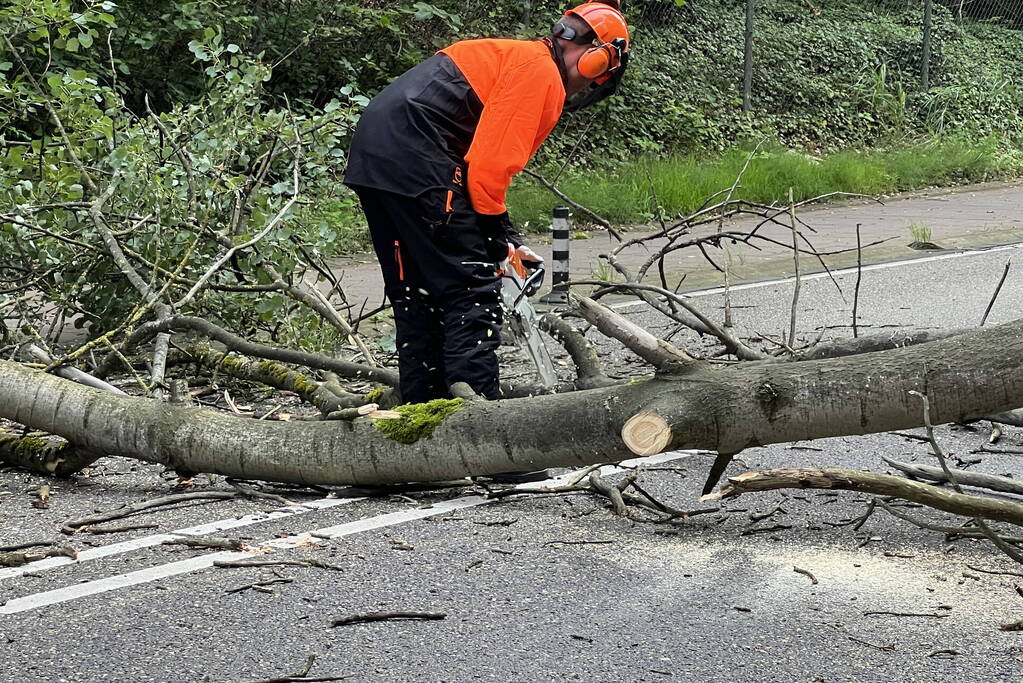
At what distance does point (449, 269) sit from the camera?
510 centimetres

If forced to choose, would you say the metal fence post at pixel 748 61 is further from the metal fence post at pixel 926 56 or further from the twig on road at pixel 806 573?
the twig on road at pixel 806 573

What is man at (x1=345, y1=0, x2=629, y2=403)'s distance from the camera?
193 inches

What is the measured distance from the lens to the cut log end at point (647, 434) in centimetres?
378

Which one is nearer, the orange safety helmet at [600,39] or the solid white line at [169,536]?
the solid white line at [169,536]

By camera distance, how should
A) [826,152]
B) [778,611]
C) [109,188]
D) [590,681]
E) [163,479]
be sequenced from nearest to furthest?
[590,681], [778,611], [163,479], [109,188], [826,152]

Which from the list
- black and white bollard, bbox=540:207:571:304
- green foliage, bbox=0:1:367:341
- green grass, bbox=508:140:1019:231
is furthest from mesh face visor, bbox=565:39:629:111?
green grass, bbox=508:140:1019:231

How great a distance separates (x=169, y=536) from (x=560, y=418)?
53.5 inches

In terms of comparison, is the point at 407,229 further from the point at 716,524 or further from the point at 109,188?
the point at 109,188

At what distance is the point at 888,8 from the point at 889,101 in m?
4.19

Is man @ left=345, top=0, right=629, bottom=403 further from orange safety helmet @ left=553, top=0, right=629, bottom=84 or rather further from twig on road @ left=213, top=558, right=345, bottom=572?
twig on road @ left=213, top=558, right=345, bottom=572

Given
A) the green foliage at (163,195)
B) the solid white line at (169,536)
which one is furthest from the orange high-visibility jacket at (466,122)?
the green foliage at (163,195)

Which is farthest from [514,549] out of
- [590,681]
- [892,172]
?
[892,172]

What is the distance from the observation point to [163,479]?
16.8 feet

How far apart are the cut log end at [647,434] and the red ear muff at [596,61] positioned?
→ 5.72 feet
